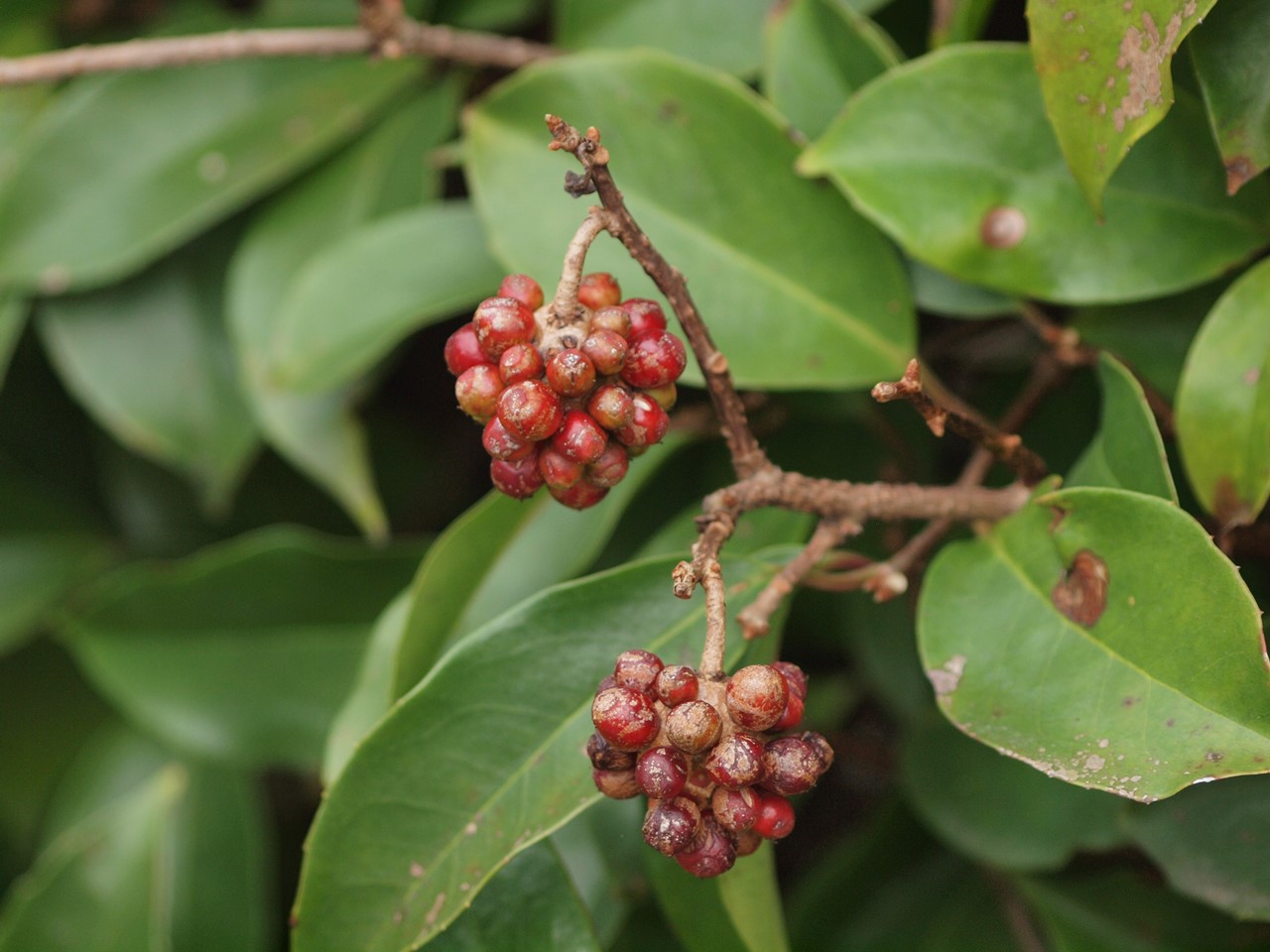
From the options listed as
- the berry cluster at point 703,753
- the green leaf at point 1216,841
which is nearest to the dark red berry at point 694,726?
the berry cluster at point 703,753

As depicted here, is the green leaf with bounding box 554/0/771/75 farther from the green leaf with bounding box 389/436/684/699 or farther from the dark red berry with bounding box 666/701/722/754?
the dark red berry with bounding box 666/701/722/754

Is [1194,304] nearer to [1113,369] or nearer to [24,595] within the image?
[1113,369]

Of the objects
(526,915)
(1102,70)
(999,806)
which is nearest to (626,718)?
(526,915)

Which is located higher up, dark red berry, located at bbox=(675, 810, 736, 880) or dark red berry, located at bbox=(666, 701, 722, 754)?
dark red berry, located at bbox=(666, 701, 722, 754)

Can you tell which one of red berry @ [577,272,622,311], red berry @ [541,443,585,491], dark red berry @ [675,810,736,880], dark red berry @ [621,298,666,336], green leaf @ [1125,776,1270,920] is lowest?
green leaf @ [1125,776,1270,920]

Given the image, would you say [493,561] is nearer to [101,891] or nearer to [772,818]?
[772,818]

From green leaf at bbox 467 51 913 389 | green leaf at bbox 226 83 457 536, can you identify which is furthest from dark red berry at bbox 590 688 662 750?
green leaf at bbox 226 83 457 536
